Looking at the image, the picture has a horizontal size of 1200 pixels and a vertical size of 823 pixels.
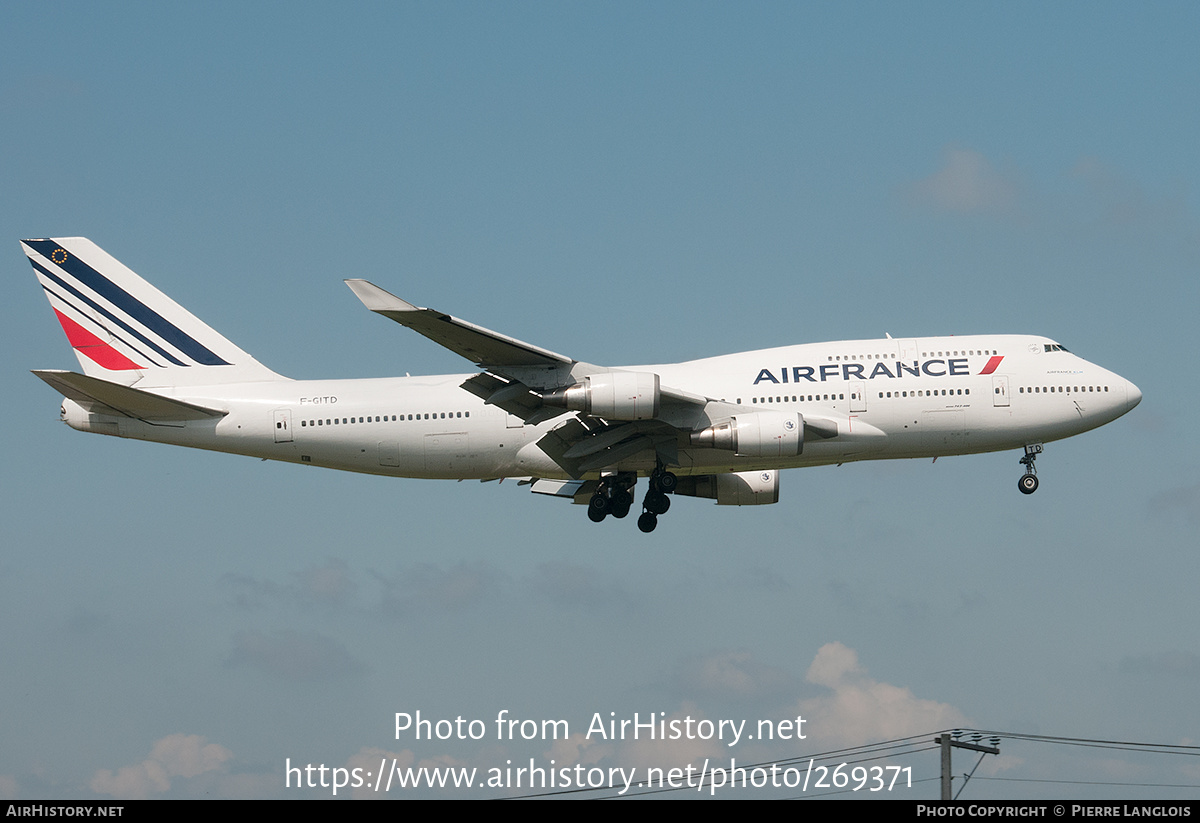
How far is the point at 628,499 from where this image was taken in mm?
45188

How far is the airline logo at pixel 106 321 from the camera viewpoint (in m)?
46.4

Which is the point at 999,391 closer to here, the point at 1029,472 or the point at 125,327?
the point at 1029,472

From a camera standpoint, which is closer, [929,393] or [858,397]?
[858,397]

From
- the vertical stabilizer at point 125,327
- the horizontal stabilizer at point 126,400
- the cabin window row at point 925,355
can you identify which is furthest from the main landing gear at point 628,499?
the horizontal stabilizer at point 126,400

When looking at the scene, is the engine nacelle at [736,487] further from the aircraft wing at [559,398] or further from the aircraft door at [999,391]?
the aircraft door at [999,391]

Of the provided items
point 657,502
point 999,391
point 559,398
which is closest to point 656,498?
point 657,502

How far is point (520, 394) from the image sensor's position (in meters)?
41.0

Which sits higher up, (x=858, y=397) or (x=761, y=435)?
(x=858, y=397)

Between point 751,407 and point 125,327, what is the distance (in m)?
21.1

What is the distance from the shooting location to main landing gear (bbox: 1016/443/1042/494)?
44938 millimetres

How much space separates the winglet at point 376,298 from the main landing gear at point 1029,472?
20.7 m

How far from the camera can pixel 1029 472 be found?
45.3 m

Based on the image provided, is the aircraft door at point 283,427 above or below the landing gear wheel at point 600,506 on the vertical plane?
above
